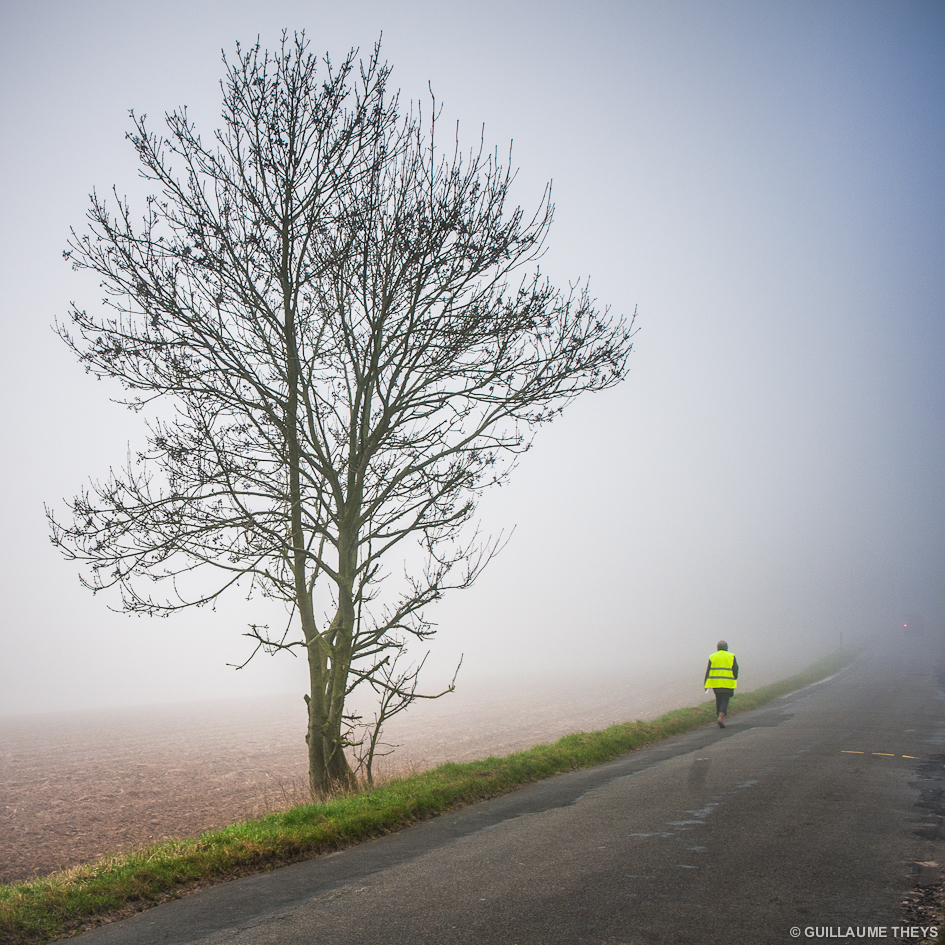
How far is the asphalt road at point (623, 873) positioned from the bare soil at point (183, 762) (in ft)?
15.9

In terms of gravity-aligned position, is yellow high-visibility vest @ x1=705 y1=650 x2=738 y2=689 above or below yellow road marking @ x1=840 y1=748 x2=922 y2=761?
above

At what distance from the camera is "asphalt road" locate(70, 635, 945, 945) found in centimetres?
479

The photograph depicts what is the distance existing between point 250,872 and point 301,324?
359 inches

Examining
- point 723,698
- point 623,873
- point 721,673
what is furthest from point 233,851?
point 721,673

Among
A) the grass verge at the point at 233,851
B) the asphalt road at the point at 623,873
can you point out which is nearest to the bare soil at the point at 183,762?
the grass verge at the point at 233,851

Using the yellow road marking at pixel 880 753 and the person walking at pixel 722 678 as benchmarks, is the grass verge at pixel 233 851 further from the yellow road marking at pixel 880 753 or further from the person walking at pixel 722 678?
the person walking at pixel 722 678

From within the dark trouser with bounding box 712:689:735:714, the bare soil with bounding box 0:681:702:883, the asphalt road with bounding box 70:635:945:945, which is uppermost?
the asphalt road with bounding box 70:635:945:945

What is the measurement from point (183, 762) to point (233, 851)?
2459cm

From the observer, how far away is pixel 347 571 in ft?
39.0

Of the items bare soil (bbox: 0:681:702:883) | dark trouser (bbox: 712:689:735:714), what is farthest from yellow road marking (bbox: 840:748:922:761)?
bare soil (bbox: 0:681:702:883)

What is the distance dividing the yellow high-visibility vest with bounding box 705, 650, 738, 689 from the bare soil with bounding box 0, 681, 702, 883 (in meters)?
7.64

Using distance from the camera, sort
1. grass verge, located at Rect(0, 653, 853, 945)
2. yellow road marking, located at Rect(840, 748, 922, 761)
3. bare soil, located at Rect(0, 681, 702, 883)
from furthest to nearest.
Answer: bare soil, located at Rect(0, 681, 702, 883) → yellow road marking, located at Rect(840, 748, 922, 761) → grass verge, located at Rect(0, 653, 853, 945)

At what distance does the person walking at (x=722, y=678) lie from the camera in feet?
59.8

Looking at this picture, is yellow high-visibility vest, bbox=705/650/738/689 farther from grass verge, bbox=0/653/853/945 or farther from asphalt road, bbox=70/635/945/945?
grass verge, bbox=0/653/853/945
